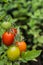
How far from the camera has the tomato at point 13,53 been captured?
4.99 ft

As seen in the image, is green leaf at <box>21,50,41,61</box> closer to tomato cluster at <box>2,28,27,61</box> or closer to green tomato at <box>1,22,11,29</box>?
tomato cluster at <box>2,28,27,61</box>

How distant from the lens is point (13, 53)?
153 centimetres

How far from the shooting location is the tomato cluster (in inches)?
60.0

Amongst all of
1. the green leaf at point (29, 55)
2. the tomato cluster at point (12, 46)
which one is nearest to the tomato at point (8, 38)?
the tomato cluster at point (12, 46)

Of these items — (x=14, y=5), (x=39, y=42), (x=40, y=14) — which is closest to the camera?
(x=39, y=42)

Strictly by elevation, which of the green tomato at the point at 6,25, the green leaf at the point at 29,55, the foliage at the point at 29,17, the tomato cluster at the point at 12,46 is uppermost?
the green tomato at the point at 6,25

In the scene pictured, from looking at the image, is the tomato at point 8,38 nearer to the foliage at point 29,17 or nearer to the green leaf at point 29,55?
the green leaf at point 29,55

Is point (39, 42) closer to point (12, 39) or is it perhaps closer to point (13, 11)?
point (13, 11)

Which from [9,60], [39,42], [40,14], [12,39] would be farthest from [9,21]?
[40,14]

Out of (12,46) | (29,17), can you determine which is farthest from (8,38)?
(29,17)

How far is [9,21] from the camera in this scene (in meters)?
1.60

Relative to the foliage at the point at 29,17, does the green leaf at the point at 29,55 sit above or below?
above

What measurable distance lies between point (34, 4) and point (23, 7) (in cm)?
18

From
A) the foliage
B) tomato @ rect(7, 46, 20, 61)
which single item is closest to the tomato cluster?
tomato @ rect(7, 46, 20, 61)
